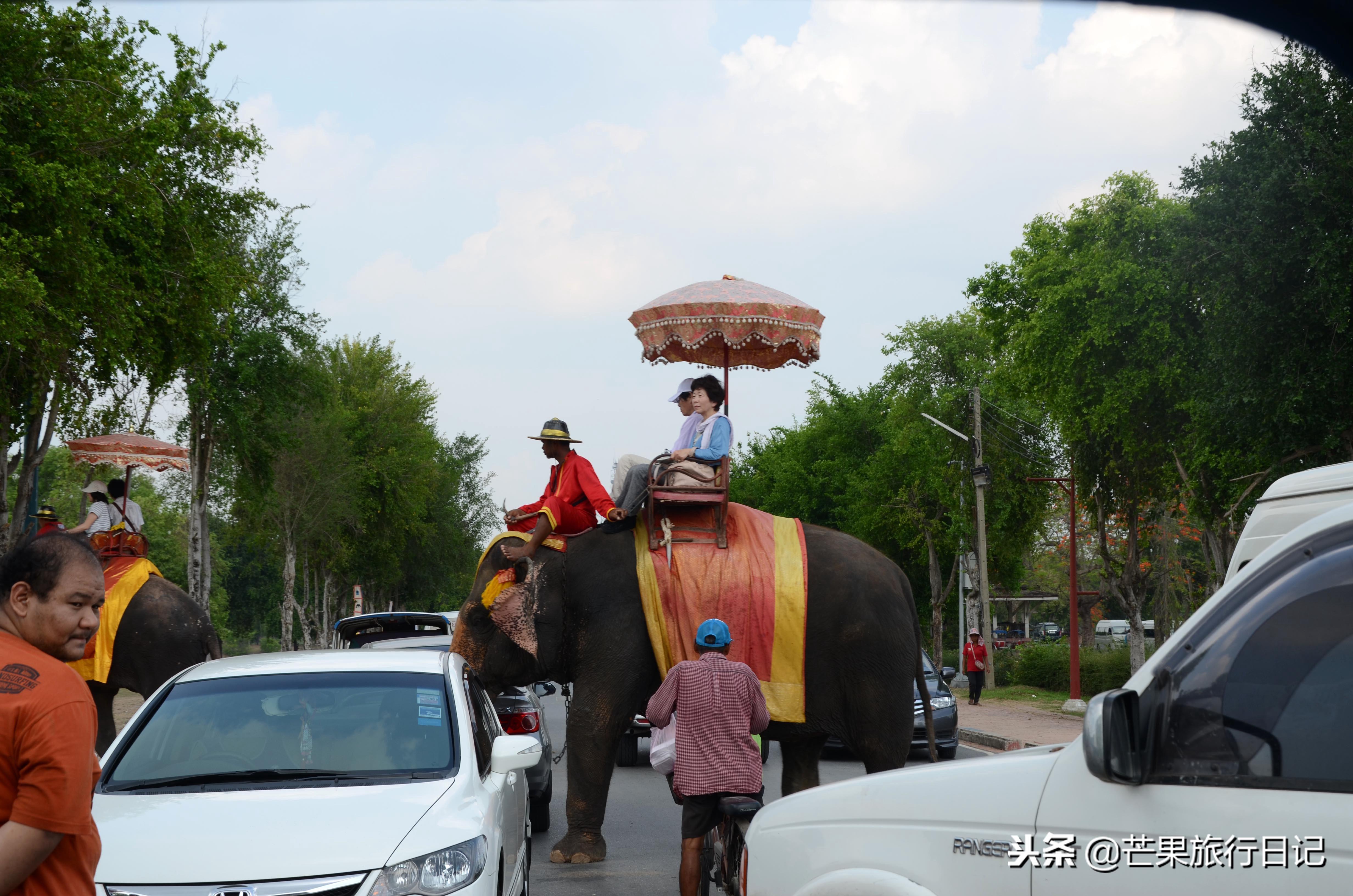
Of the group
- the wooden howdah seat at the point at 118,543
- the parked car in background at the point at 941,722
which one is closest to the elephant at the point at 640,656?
the wooden howdah seat at the point at 118,543

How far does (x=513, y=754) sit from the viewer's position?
566 centimetres

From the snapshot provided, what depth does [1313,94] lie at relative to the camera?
16.5m

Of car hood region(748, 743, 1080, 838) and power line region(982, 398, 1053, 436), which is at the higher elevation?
power line region(982, 398, 1053, 436)

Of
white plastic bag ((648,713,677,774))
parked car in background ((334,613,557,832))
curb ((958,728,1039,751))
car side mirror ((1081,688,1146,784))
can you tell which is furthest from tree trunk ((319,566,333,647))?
car side mirror ((1081,688,1146,784))

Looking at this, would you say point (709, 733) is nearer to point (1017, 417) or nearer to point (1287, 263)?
point (1287, 263)

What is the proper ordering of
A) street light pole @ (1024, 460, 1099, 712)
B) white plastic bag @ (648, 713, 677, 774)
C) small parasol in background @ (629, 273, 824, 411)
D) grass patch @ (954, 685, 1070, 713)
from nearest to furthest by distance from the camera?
white plastic bag @ (648, 713, 677, 774) → small parasol in background @ (629, 273, 824, 411) → street light pole @ (1024, 460, 1099, 712) → grass patch @ (954, 685, 1070, 713)

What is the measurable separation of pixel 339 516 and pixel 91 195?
31245 millimetres

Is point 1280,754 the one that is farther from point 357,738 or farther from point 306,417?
point 306,417

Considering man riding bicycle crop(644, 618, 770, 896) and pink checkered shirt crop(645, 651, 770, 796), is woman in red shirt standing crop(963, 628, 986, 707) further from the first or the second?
pink checkered shirt crop(645, 651, 770, 796)

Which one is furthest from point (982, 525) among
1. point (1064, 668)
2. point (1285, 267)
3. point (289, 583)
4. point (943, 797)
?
point (943, 797)

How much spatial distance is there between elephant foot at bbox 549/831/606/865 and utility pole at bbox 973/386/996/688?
25004mm

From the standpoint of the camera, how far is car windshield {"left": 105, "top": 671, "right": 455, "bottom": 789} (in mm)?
5422

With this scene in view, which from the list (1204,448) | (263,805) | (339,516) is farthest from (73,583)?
(339,516)

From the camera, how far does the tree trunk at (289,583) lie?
4456 centimetres
